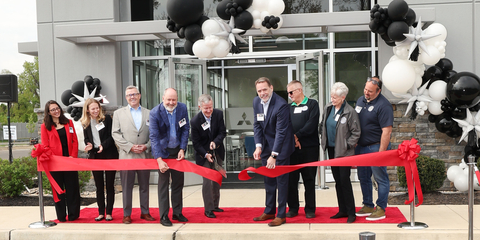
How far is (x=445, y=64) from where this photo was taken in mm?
7301

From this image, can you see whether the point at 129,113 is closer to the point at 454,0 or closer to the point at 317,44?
the point at 317,44

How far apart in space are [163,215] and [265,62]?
5796 mm

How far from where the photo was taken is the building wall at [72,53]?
29.7 ft

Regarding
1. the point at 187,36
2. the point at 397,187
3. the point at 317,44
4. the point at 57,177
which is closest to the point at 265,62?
the point at 317,44

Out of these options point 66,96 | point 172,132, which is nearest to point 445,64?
point 172,132

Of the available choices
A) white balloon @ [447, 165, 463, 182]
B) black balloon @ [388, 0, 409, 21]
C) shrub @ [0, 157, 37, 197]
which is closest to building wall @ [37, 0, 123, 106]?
shrub @ [0, 157, 37, 197]

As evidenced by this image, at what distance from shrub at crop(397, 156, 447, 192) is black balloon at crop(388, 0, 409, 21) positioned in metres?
2.49

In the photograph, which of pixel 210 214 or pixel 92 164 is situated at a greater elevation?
pixel 92 164

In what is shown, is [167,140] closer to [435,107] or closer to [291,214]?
[291,214]

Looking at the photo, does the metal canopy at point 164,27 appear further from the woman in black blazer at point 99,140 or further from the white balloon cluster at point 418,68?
the woman in black blazer at point 99,140

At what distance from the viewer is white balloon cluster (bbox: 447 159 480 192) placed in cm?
704

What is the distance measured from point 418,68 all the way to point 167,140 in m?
4.35

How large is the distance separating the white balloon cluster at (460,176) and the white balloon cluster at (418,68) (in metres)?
1.02

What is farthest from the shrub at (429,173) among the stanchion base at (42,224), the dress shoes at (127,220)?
the stanchion base at (42,224)
